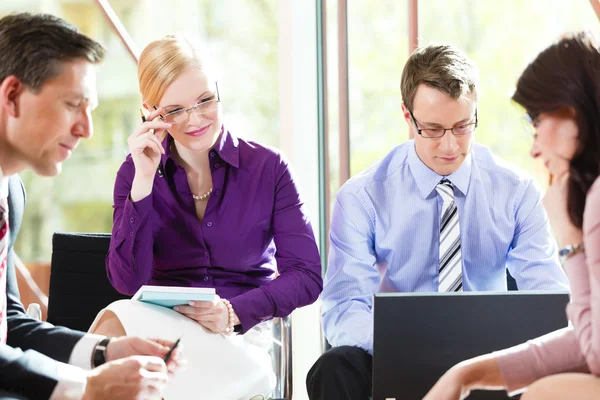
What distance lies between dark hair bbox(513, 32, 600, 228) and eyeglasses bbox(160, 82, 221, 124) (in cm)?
97

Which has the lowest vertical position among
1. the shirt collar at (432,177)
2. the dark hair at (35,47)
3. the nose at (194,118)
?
the shirt collar at (432,177)

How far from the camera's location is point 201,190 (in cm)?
233

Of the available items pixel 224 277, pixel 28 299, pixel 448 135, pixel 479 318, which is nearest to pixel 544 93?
pixel 479 318

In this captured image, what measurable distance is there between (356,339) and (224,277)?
1.40 feet

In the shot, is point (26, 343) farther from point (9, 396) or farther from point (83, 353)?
point (9, 396)

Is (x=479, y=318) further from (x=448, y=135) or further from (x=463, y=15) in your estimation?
(x=463, y=15)

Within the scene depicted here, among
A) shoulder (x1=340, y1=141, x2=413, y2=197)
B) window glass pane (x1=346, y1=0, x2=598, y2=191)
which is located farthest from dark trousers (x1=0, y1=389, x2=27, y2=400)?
window glass pane (x1=346, y1=0, x2=598, y2=191)

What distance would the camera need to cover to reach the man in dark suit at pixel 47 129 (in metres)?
1.52

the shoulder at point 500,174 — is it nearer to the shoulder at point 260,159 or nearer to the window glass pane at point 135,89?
the shoulder at point 260,159

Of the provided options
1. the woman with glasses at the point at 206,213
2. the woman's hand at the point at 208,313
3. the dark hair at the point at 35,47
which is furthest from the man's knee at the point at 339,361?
the dark hair at the point at 35,47

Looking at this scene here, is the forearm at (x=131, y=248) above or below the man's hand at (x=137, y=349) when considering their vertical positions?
above

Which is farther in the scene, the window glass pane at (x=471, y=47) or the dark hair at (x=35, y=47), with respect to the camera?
the window glass pane at (x=471, y=47)

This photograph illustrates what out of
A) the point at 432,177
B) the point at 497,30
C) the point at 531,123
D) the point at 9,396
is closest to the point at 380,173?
the point at 432,177

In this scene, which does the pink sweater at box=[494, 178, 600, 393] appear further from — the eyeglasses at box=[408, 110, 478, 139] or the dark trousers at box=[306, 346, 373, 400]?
the eyeglasses at box=[408, 110, 478, 139]
